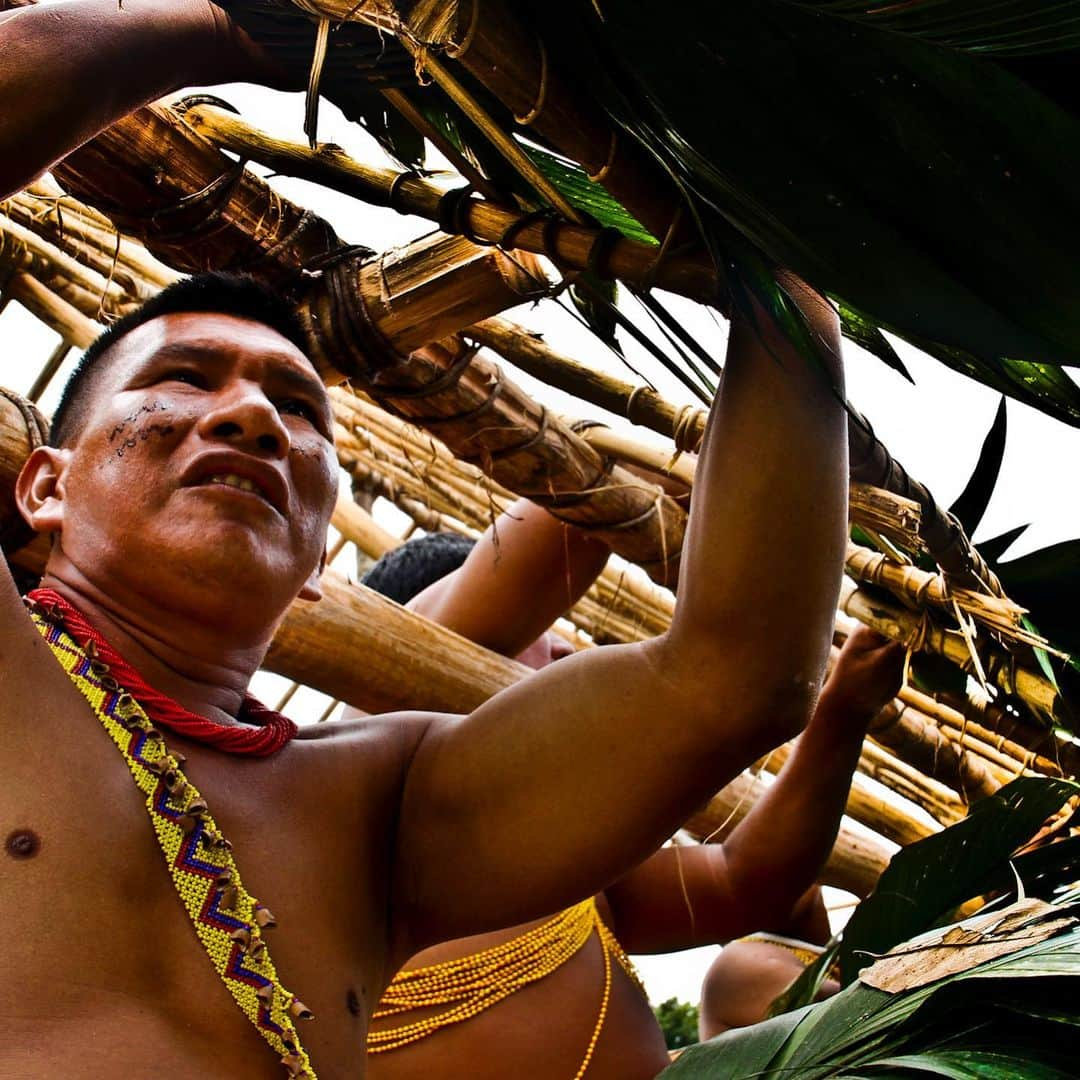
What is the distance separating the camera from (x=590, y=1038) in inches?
68.4

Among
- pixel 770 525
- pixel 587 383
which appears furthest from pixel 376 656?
pixel 770 525

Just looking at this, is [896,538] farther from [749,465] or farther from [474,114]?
[474,114]

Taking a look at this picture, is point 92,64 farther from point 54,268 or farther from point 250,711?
point 54,268

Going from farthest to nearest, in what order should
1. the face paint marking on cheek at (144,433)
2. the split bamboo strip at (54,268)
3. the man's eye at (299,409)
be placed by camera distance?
the split bamboo strip at (54,268)
the man's eye at (299,409)
the face paint marking on cheek at (144,433)

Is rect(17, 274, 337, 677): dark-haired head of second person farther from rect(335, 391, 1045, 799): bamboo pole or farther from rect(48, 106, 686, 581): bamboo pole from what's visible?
rect(335, 391, 1045, 799): bamboo pole

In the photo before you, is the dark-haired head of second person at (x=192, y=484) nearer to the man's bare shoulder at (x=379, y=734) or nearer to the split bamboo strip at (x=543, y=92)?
the man's bare shoulder at (x=379, y=734)

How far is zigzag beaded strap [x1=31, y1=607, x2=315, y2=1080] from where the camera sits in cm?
96

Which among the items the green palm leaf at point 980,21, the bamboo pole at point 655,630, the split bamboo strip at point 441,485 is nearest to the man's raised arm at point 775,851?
the bamboo pole at point 655,630

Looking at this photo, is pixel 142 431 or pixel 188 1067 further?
pixel 142 431

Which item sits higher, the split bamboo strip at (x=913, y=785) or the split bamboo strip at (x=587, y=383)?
the split bamboo strip at (x=587, y=383)

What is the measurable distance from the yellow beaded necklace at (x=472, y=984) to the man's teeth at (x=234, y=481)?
791 mm

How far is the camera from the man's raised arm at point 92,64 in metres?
0.97

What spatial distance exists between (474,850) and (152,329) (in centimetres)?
57

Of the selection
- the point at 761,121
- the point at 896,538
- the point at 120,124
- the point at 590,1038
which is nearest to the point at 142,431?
the point at 120,124
